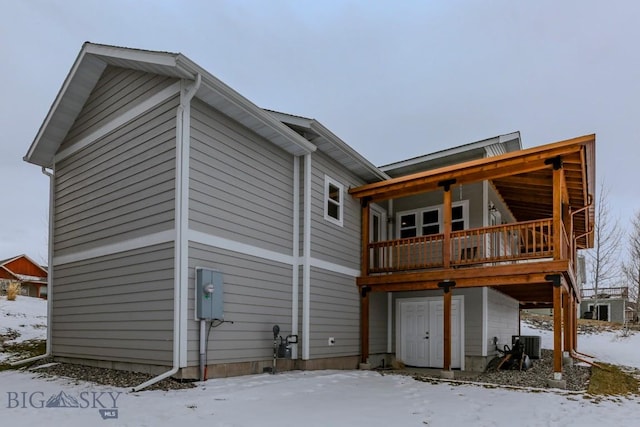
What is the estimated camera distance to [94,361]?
30.9 feet

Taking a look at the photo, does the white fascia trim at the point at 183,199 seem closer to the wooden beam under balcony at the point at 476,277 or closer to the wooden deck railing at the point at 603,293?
the wooden beam under balcony at the point at 476,277

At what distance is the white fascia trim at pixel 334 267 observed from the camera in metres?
10.9

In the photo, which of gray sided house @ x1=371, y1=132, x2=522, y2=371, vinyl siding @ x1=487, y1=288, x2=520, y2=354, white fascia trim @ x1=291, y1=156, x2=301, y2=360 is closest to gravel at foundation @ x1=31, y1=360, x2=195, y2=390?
white fascia trim @ x1=291, y1=156, x2=301, y2=360

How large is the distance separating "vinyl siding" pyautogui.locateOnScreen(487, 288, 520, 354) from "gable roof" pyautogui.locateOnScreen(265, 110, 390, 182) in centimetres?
436

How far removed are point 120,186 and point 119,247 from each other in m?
1.16

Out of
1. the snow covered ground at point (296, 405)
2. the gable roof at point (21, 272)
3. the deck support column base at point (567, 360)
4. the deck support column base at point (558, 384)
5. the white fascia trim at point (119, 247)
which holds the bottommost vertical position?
the deck support column base at point (567, 360)

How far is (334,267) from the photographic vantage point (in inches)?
453

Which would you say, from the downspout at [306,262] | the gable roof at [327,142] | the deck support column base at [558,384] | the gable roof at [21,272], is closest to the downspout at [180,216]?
the gable roof at [327,142]

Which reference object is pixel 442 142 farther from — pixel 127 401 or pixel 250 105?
pixel 127 401

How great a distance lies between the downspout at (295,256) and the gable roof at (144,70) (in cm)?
52

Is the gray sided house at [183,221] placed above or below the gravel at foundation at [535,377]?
above

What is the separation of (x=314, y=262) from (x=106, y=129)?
5091 mm

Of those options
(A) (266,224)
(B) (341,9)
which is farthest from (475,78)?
(A) (266,224)

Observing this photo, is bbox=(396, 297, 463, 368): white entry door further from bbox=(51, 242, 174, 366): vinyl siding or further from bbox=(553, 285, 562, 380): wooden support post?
bbox=(51, 242, 174, 366): vinyl siding
